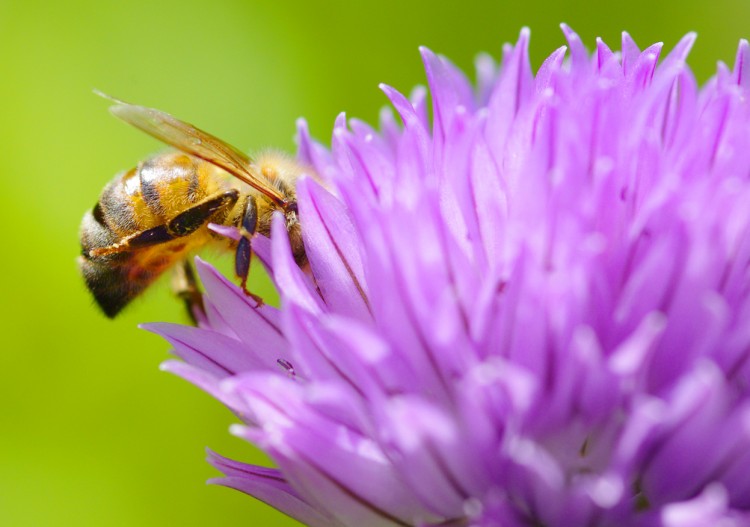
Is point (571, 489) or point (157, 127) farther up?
point (157, 127)

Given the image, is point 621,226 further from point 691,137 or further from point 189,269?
point 189,269

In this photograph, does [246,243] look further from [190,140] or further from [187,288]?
[187,288]

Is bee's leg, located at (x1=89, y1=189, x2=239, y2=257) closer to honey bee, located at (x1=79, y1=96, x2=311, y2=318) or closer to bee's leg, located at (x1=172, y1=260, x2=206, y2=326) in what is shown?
honey bee, located at (x1=79, y1=96, x2=311, y2=318)

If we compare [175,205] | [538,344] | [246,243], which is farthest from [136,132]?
[538,344]

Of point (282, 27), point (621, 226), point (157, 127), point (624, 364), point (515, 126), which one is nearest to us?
point (624, 364)

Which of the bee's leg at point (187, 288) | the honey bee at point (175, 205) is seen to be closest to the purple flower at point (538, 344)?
the honey bee at point (175, 205)

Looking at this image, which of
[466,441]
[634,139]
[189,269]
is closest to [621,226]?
[634,139]

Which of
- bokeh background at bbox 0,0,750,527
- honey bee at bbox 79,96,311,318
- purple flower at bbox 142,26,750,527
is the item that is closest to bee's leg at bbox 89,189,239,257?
honey bee at bbox 79,96,311,318
